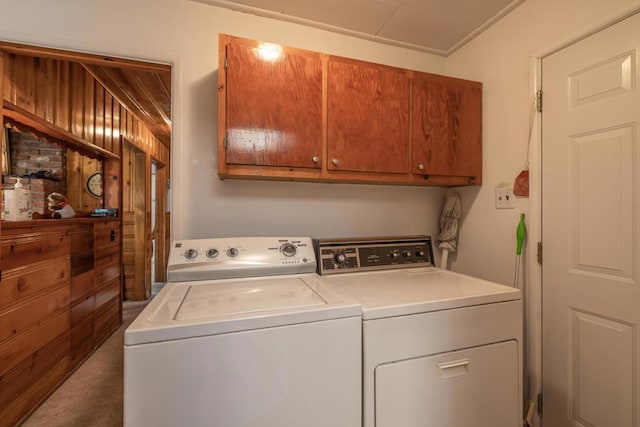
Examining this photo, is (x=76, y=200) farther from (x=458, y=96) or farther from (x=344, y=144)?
(x=458, y=96)

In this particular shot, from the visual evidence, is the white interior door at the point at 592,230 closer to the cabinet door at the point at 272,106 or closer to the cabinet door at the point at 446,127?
the cabinet door at the point at 446,127

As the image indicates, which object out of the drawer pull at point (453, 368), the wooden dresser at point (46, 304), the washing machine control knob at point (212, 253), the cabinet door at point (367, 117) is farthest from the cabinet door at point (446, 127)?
the wooden dresser at point (46, 304)

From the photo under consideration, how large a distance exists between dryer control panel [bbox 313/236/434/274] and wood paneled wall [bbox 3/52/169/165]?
2.09 m

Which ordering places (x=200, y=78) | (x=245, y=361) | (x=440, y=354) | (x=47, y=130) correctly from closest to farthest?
(x=245, y=361) → (x=440, y=354) → (x=200, y=78) → (x=47, y=130)

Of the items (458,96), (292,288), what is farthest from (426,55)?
(292,288)

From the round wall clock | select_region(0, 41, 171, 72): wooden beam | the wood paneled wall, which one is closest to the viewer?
select_region(0, 41, 171, 72): wooden beam

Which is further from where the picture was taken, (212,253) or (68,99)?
(68,99)

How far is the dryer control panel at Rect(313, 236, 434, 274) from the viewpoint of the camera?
1.50m

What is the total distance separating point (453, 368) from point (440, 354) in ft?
0.29

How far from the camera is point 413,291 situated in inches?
45.4

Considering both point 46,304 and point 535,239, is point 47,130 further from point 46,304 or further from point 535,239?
point 535,239

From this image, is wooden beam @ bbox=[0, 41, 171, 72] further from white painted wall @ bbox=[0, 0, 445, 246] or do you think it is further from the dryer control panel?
the dryer control panel

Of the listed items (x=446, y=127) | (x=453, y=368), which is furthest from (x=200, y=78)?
(x=453, y=368)

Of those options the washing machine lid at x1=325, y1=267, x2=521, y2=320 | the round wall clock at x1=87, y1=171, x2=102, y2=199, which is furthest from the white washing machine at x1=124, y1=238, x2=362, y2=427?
the round wall clock at x1=87, y1=171, x2=102, y2=199
